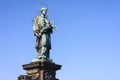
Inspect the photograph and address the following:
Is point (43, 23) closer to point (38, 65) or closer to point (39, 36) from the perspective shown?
point (39, 36)

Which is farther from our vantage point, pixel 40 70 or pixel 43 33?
pixel 43 33

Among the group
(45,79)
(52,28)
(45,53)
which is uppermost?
(52,28)

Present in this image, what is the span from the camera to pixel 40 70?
2503 centimetres

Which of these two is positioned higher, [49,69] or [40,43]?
[40,43]

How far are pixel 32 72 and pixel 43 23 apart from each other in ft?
11.4

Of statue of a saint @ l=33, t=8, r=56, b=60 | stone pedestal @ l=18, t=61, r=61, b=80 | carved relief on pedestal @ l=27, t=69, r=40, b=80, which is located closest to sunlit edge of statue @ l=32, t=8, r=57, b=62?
statue of a saint @ l=33, t=8, r=56, b=60

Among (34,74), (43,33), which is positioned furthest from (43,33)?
(34,74)

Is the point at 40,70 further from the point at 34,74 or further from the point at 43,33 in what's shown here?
the point at 43,33

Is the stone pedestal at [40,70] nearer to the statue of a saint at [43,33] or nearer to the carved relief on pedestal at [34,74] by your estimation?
the carved relief on pedestal at [34,74]

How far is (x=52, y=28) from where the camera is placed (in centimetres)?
2653

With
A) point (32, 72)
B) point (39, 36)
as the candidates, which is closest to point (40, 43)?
→ point (39, 36)

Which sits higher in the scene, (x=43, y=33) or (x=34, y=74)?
(x=43, y=33)

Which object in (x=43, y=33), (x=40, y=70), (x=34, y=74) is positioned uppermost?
(x=43, y=33)

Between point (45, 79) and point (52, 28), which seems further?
point (52, 28)
